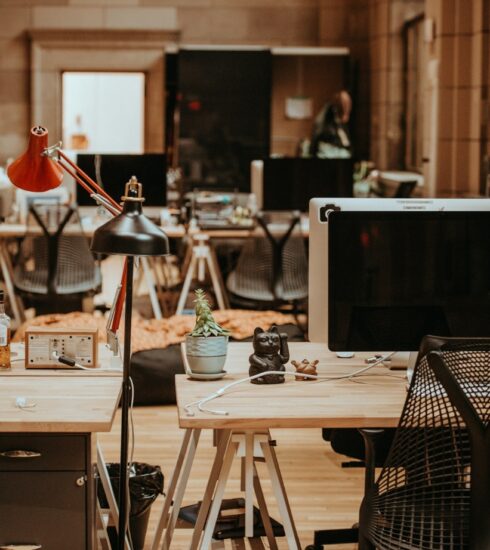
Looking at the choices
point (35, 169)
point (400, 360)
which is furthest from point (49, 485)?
point (400, 360)

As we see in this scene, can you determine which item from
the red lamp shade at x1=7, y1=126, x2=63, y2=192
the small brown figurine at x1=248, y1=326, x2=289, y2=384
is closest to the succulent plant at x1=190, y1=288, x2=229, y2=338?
the small brown figurine at x1=248, y1=326, x2=289, y2=384

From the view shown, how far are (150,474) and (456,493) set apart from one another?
1.48 metres

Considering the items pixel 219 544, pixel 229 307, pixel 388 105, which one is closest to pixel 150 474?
pixel 219 544

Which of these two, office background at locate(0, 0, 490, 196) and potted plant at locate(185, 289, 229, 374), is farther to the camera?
office background at locate(0, 0, 490, 196)

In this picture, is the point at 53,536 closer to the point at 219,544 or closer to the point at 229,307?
the point at 219,544

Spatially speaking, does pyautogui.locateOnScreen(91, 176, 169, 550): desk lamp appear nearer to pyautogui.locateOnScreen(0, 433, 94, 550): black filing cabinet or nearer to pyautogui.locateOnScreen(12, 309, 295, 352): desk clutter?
pyautogui.locateOnScreen(0, 433, 94, 550): black filing cabinet

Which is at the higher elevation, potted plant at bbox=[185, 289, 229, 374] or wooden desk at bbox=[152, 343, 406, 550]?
potted plant at bbox=[185, 289, 229, 374]

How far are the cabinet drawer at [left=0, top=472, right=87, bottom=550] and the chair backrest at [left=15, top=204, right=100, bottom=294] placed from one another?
4584 mm

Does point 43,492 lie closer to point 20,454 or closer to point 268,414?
point 20,454

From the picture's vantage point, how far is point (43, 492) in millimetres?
3006

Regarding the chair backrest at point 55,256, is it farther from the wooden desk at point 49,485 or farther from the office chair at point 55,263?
the wooden desk at point 49,485

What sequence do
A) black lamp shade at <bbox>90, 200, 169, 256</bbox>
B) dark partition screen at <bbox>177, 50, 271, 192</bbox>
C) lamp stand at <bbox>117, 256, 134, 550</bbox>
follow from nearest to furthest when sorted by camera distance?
1. black lamp shade at <bbox>90, 200, 169, 256</bbox>
2. lamp stand at <bbox>117, 256, 134, 550</bbox>
3. dark partition screen at <bbox>177, 50, 271, 192</bbox>

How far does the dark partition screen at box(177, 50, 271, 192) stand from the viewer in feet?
43.3

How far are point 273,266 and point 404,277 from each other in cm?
412
